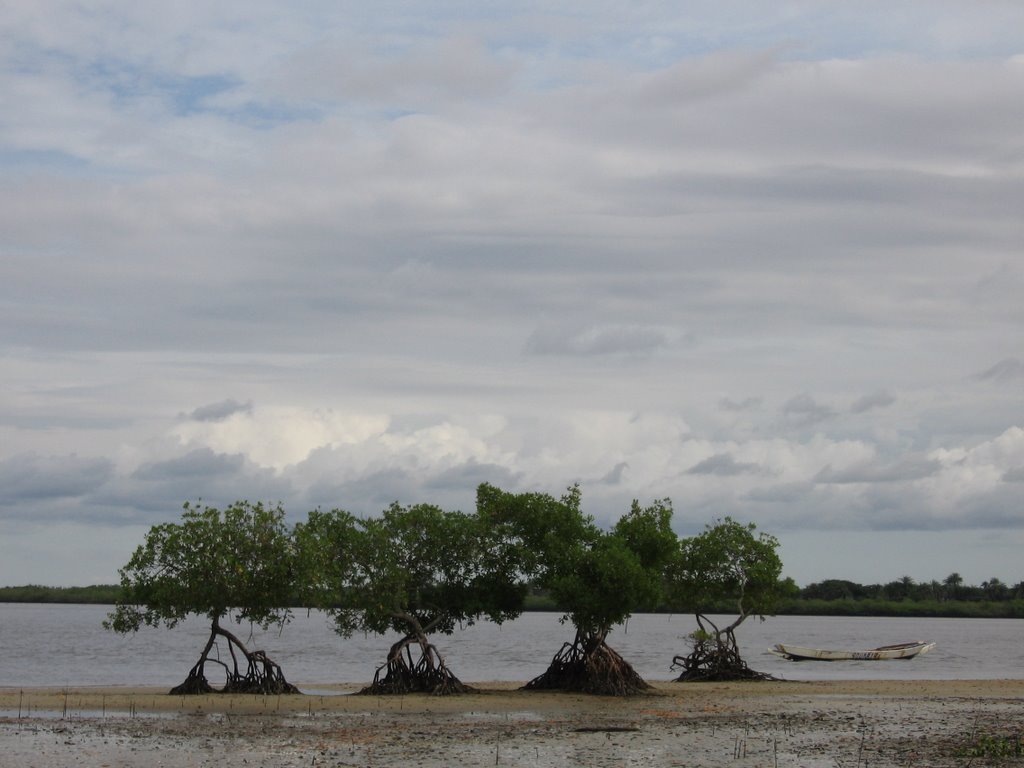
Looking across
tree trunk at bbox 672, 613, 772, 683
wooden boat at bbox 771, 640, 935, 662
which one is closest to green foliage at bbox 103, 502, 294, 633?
tree trunk at bbox 672, 613, 772, 683

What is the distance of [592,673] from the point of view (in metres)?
36.9

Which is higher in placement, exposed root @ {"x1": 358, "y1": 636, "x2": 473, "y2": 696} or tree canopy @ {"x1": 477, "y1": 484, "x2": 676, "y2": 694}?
tree canopy @ {"x1": 477, "y1": 484, "x2": 676, "y2": 694}

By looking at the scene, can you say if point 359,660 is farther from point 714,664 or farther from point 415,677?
point 415,677

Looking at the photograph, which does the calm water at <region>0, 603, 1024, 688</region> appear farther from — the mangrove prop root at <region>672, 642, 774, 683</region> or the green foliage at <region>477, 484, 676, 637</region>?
the green foliage at <region>477, 484, 676, 637</region>

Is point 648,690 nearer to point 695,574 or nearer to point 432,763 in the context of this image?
point 695,574

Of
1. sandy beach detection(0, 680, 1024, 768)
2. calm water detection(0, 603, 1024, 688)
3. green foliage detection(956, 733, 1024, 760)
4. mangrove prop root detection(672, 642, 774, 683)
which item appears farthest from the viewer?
calm water detection(0, 603, 1024, 688)

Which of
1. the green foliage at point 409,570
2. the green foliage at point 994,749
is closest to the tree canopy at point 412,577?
the green foliage at point 409,570

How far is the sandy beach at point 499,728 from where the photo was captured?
75.3 feet

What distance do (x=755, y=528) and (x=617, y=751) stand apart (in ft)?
75.0

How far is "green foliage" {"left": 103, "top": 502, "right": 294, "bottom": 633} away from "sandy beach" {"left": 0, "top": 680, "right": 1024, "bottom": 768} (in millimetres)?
2541

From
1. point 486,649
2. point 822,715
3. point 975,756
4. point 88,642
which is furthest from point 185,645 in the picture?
point 975,756

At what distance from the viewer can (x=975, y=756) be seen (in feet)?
73.6

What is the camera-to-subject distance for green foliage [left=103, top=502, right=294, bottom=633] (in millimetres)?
33875

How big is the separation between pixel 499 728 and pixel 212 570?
34.1 ft
